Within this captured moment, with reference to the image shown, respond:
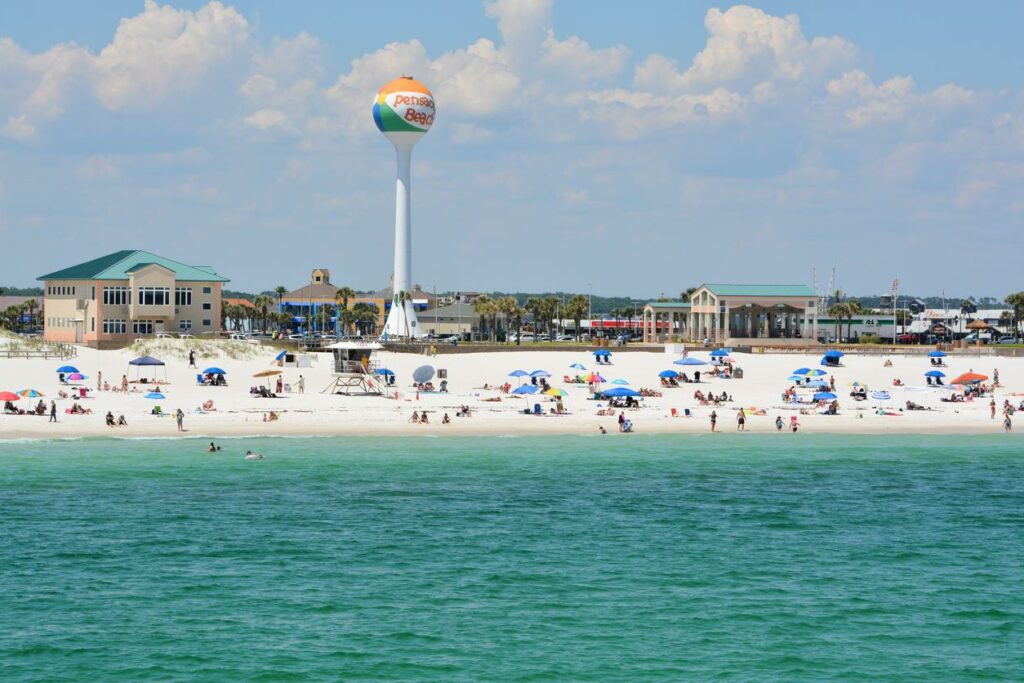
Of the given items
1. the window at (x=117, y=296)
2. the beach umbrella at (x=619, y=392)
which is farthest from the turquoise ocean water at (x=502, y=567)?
the window at (x=117, y=296)

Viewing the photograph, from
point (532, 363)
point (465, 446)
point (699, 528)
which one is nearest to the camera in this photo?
point (699, 528)

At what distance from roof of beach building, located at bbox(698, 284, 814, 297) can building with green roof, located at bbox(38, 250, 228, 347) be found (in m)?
40.1

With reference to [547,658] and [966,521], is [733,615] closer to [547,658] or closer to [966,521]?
[547,658]

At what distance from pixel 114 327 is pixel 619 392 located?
46571mm

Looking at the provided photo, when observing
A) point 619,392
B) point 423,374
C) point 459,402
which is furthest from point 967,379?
point 423,374

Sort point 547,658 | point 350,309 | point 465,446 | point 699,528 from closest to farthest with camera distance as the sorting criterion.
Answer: point 547,658 < point 699,528 < point 465,446 < point 350,309

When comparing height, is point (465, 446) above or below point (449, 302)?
below

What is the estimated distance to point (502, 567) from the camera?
1200 inches

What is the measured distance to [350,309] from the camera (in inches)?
6009

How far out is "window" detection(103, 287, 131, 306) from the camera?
9381 centimetres

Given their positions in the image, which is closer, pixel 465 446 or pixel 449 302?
pixel 465 446

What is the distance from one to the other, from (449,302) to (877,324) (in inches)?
2392

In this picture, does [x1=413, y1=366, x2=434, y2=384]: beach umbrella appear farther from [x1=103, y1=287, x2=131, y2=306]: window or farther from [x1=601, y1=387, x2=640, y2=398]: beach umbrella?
[x1=103, y1=287, x2=131, y2=306]: window

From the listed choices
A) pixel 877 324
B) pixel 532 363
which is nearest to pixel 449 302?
pixel 877 324
